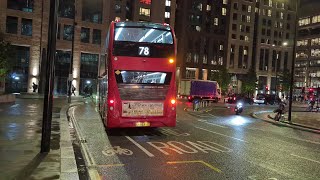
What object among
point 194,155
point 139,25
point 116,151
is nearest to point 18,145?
point 116,151

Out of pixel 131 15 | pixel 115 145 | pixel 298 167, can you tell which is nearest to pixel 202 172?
pixel 298 167

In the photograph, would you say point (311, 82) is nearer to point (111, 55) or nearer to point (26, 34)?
point (26, 34)

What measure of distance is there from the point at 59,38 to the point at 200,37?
45641 mm

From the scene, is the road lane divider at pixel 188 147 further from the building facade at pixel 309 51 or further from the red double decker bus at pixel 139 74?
the building facade at pixel 309 51

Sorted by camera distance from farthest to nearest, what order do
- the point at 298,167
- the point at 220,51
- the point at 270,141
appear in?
the point at 220,51
the point at 270,141
the point at 298,167

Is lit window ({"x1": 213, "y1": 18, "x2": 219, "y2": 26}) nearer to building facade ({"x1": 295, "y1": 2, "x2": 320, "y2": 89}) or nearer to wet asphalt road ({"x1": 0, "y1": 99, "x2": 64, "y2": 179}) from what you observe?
building facade ({"x1": 295, "y1": 2, "x2": 320, "y2": 89})

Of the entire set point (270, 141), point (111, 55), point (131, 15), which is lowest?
point (270, 141)

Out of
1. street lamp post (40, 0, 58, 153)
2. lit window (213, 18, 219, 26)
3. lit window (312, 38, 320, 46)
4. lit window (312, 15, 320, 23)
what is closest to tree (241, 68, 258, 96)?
lit window (213, 18, 219, 26)

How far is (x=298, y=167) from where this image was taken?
10.2 meters

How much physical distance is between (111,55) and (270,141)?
732cm

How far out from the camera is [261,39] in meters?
112

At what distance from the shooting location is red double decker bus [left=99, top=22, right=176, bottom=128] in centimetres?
1482

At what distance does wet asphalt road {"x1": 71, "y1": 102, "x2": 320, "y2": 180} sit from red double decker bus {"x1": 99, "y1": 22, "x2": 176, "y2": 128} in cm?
88

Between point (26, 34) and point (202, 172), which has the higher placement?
point (26, 34)
